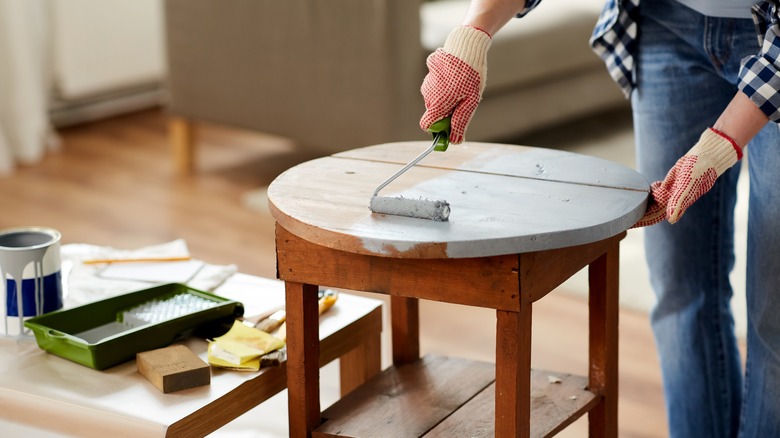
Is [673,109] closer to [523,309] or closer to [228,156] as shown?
[523,309]

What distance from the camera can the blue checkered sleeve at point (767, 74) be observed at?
1.13 meters

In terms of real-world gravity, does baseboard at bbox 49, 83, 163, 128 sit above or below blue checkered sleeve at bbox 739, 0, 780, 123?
below

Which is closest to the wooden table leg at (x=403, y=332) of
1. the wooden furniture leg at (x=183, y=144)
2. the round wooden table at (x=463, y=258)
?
the round wooden table at (x=463, y=258)

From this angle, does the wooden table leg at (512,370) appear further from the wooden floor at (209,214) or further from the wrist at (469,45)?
the wooden floor at (209,214)

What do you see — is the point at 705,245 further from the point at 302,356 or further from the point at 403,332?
the point at 302,356

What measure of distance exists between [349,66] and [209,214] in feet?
1.69

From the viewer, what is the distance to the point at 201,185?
301 cm

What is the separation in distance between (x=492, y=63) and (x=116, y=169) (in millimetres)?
1124

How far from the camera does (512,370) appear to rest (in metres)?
1.05

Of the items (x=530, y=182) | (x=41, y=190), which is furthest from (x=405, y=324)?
(x=41, y=190)

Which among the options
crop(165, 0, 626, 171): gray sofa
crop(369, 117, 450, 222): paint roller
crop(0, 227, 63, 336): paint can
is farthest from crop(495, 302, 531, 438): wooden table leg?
crop(165, 0, 626, 171): gray sofa

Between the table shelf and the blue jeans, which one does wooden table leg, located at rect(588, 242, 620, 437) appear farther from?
the blue jeans

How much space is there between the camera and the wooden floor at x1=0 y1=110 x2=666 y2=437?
194cm

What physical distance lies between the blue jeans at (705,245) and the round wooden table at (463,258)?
5.3 inches
